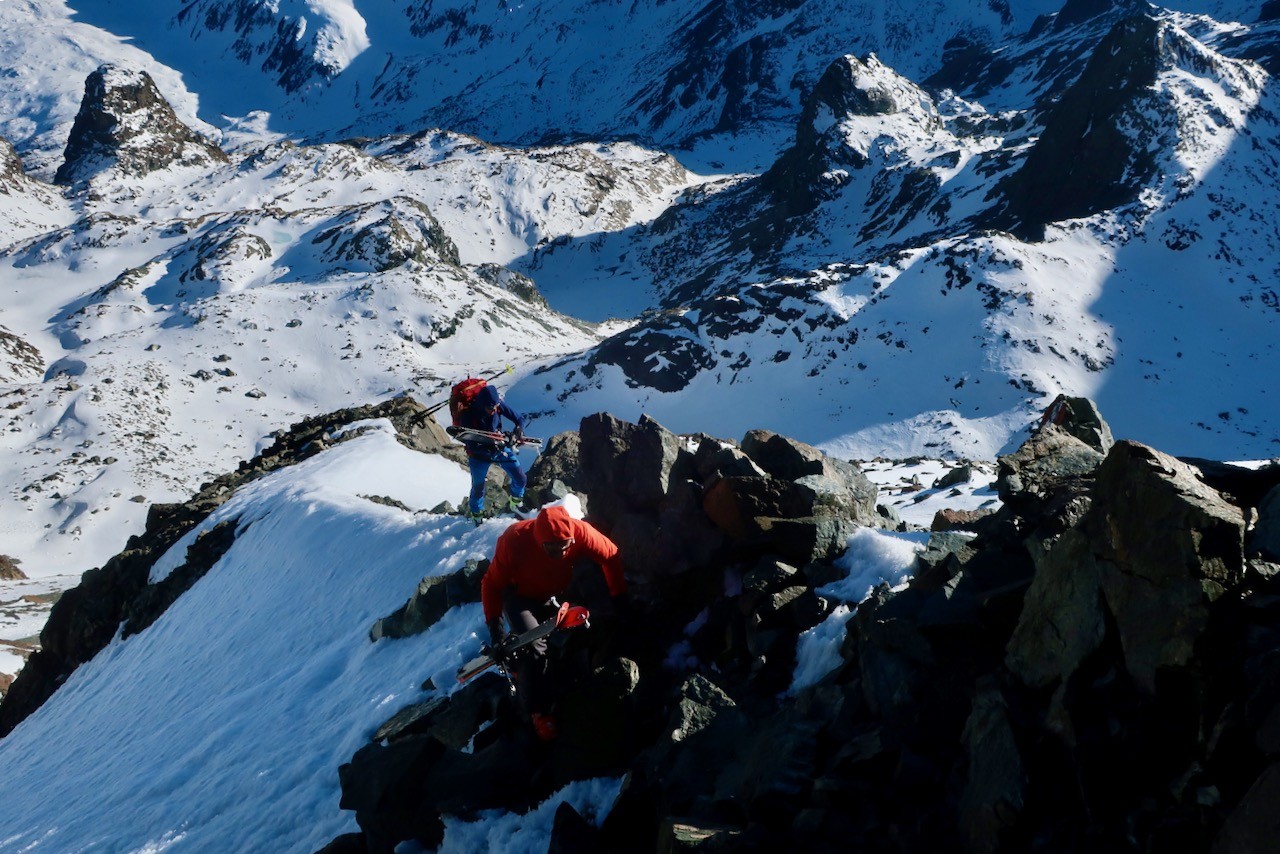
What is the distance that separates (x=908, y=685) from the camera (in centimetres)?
504

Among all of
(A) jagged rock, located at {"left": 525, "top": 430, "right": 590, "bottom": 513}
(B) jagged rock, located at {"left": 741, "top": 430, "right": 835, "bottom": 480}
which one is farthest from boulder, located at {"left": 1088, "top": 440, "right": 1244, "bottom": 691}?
(A) jagged rock, located at {"left": 525, "top": 430, "right": 590, "bottom": 513}

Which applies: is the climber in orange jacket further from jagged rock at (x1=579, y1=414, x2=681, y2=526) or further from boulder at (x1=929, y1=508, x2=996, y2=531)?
boulder at (x1=929, y1=508, x2=996, y2=531)

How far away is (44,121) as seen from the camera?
614 ft

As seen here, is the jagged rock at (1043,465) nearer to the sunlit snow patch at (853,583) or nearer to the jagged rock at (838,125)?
the sunlit snow patch at (853,583)

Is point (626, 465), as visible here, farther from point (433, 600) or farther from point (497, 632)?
point (497, 632)

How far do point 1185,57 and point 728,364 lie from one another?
55.1 m

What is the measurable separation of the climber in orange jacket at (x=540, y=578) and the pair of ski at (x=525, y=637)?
0.12 m

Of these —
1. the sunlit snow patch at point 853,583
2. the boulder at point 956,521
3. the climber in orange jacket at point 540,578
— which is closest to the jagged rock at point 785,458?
the boulder at point 956,521

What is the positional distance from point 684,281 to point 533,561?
288 feet

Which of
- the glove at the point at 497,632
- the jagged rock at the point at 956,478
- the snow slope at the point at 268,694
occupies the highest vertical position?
the glove at the point at 497,632

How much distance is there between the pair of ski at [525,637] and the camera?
6.71 meters

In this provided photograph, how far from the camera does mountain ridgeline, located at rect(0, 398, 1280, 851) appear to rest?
3900 mm

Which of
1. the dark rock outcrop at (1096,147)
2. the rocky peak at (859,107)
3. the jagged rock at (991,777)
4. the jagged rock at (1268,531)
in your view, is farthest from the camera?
Answer: the rocky peak at (859,107)

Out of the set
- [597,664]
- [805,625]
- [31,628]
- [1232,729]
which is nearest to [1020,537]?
[805,625]
